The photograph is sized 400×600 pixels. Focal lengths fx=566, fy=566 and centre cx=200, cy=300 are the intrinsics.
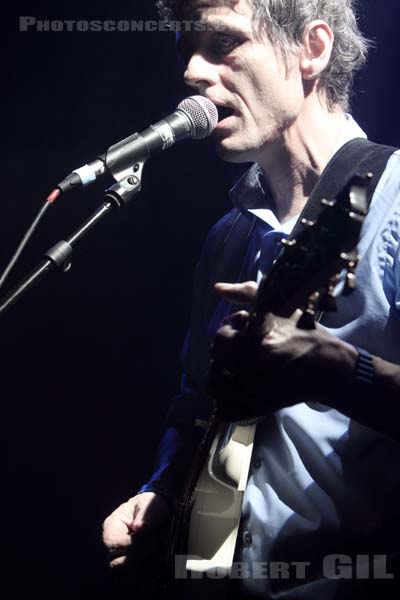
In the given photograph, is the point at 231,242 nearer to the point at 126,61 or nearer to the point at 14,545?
the point at 126,61

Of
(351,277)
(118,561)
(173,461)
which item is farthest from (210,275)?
(351,277)

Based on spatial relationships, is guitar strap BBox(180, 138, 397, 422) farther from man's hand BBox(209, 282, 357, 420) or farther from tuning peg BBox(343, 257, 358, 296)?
tuning peg BBox(343, 257, 358, 296)

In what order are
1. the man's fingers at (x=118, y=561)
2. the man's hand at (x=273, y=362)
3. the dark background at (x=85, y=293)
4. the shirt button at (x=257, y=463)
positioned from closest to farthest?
the man's hand at (x=273, y=362) < the shirt button at (x=257, y=463) < the man's fingers at (x=118, y=561) < the dark background at (x=85, y=293)

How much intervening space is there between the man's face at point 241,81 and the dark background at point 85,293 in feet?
2.34

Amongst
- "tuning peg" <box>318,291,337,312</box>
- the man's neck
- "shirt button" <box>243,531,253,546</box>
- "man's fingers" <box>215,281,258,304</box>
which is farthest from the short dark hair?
"shirt button" <box>243,531,253,546</box>

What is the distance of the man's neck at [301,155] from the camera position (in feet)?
5.91

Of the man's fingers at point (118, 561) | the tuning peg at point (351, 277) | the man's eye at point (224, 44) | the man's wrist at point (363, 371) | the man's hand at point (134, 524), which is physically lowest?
the man's fingers at point (118, 561)

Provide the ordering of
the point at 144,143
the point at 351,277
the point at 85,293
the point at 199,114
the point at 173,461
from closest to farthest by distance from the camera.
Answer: the point at 351,277
the point at 144,143
the point at 199,114
the point at 173,461
the point at 85,293

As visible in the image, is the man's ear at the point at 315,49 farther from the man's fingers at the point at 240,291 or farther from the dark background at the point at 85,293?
the man's fingers at the point at 240,291

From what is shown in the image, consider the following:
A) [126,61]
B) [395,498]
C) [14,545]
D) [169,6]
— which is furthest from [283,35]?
[14,545]

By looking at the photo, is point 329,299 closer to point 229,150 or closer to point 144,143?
point 144,143

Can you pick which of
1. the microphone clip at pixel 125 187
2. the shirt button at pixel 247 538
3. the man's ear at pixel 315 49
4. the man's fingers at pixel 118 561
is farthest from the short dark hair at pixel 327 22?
the man's fingers at pixel 118 561

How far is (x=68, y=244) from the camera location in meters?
1.25

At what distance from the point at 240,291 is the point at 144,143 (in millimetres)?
518
